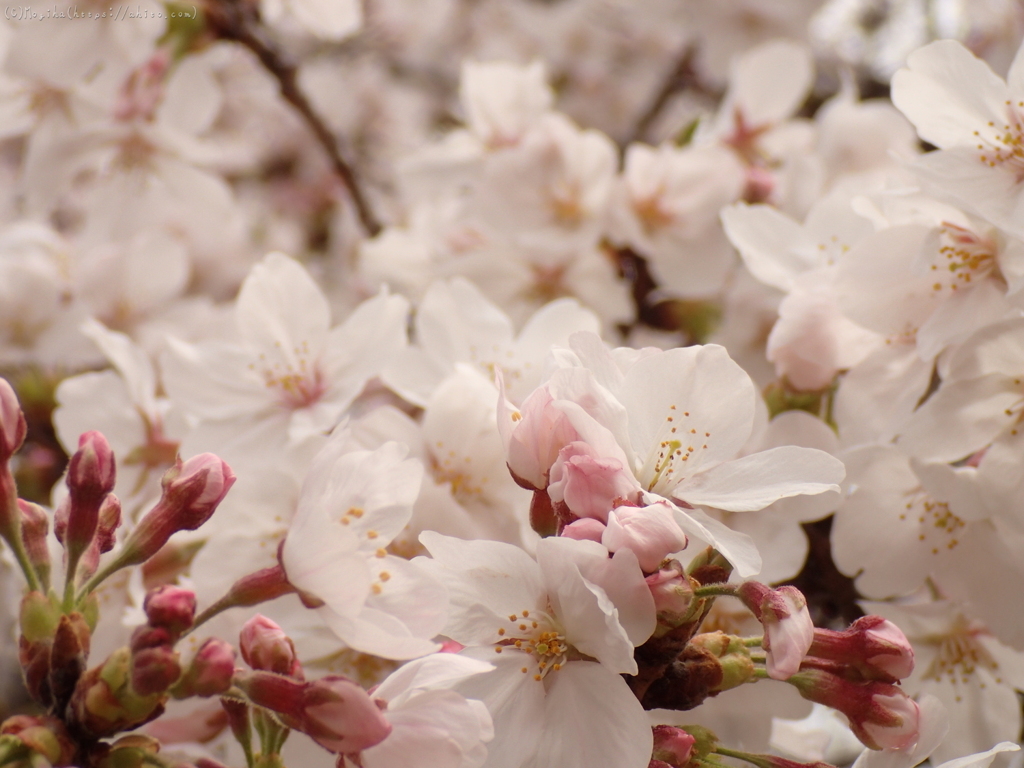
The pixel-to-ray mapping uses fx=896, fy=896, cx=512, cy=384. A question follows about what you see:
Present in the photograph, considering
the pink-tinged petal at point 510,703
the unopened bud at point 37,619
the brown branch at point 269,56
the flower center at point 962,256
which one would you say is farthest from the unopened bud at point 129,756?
the brown branch at point 269,56

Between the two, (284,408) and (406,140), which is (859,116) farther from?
(406,140)

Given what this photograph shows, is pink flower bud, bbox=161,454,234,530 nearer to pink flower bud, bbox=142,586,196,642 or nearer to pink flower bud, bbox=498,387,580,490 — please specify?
pink flower bud, bbox=142,586,196,642

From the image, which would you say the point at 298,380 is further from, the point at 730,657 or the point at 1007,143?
the point at 1007,143

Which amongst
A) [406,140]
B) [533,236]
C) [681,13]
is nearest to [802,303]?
[533,236]

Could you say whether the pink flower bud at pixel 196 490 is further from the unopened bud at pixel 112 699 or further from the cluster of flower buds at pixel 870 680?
the cluster of flower buds at pixel 870 680

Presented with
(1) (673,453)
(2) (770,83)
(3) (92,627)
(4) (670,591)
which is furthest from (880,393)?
(2) (770,83)

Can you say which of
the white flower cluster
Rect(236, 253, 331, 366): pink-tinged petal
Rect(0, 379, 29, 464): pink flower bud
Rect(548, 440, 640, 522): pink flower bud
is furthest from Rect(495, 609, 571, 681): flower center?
Rect(236, 253, 331, 366): pink-tinged petal
